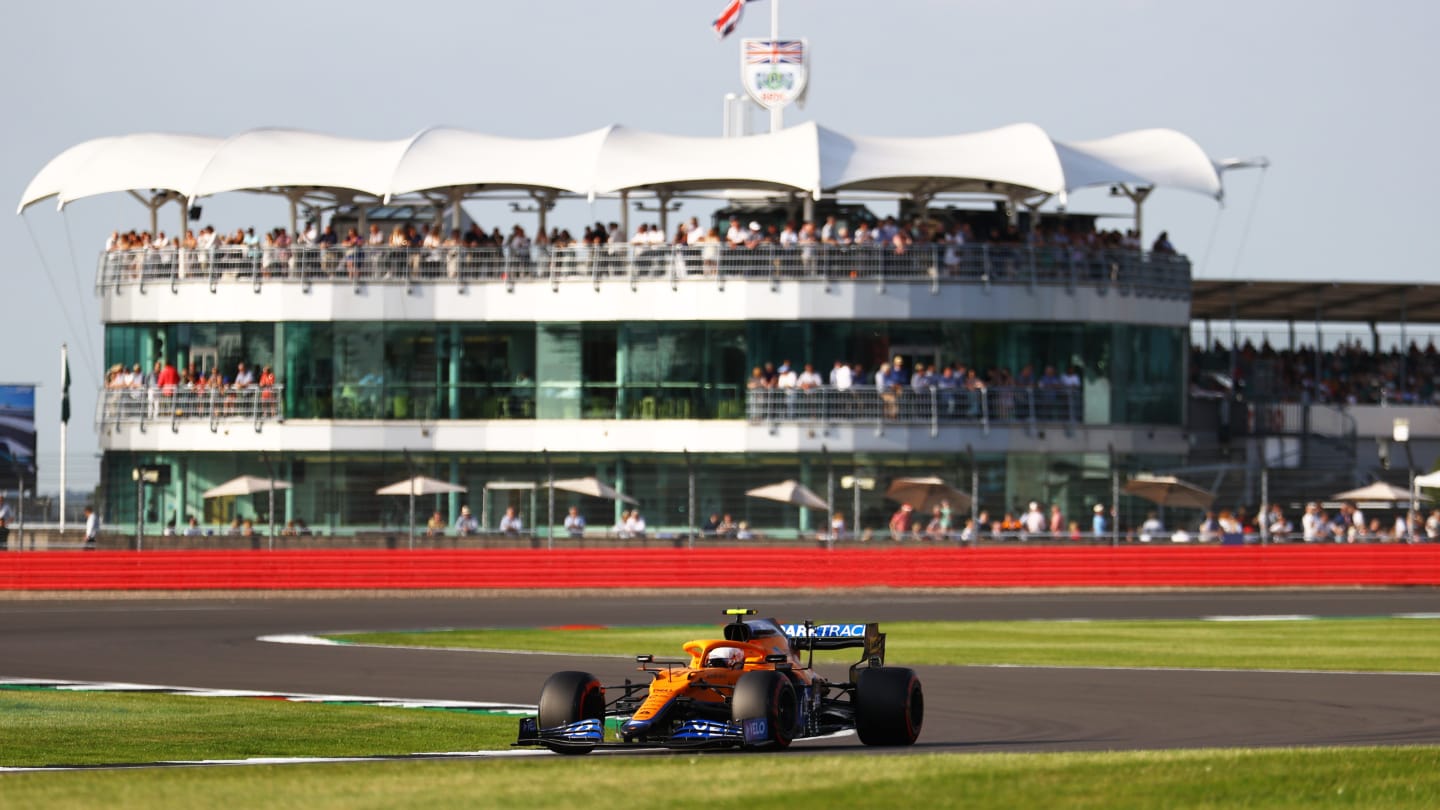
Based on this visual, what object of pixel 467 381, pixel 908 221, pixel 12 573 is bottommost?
pixel 12 573

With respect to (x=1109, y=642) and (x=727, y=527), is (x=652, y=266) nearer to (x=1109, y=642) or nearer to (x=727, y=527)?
(x=727, y=527)

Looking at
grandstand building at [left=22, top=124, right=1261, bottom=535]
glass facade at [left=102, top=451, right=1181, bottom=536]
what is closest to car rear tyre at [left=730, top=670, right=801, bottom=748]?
glass facade at [left=102, top=451, right=1181, bottom=536]

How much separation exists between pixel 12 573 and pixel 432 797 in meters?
34.3

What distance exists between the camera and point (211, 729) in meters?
18.6

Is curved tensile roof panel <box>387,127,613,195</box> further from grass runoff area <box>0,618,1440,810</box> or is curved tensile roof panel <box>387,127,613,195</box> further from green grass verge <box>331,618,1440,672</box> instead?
grass runoff area <box>0,618,1440,810</box>

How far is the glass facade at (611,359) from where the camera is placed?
53.9m

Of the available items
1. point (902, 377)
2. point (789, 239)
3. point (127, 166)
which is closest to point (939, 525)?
point (902, 377)

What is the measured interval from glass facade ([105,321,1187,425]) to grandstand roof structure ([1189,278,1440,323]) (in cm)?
1334

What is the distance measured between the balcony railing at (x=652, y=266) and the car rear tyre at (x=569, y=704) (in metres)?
38.2

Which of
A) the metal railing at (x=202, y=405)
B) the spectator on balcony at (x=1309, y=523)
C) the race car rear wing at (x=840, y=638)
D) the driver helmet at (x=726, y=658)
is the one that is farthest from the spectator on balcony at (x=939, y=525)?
the driver helmet at (x=726, y=658)

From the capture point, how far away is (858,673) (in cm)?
1686

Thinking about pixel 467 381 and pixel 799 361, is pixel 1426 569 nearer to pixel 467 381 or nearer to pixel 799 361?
pixel 799 361

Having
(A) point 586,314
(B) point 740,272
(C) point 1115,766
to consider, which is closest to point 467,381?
(A) point 586,314

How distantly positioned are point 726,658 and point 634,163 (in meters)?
39.3
